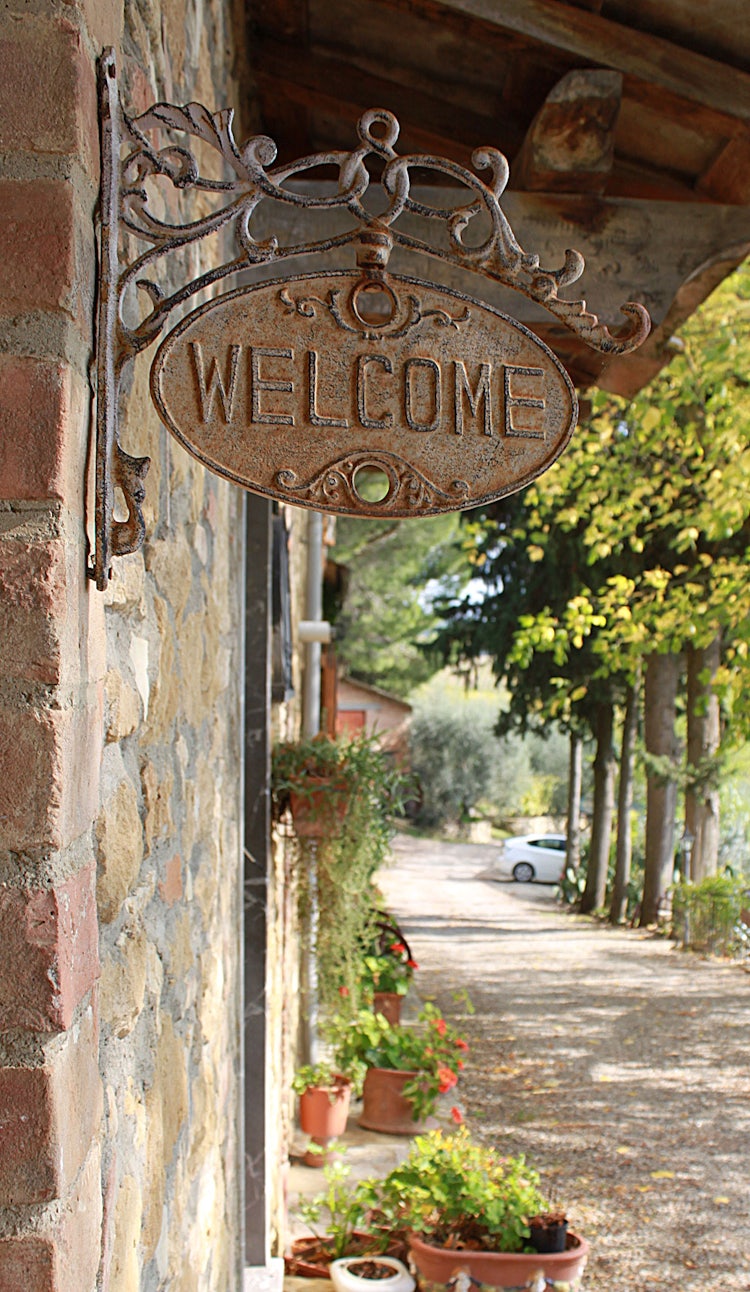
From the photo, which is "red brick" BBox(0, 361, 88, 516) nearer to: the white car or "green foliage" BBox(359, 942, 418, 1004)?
"green foliage" BBox(359, 942, 418, 1004)

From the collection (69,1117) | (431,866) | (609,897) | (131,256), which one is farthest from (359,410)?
(431,866)

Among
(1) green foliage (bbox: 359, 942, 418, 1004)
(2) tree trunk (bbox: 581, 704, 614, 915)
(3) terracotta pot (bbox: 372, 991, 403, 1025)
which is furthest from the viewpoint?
(2) tree trunk (bbox: 581, 704, 614, 915)

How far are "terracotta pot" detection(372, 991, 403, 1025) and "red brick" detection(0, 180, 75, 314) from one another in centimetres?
613

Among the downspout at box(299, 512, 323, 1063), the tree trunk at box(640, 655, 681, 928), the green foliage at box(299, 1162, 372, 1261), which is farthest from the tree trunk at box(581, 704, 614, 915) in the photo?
the green foliage at box(299, 1162, 372, 1261)

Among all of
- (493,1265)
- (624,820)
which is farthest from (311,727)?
(624,820)

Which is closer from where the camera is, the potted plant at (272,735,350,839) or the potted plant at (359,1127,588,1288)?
the potted plant at (359,1127,588,1288)

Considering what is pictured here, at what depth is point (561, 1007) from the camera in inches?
365

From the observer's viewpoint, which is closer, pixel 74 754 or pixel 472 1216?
pixel 74 754

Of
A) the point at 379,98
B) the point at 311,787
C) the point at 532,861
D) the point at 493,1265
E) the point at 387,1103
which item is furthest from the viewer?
the point at 532,861

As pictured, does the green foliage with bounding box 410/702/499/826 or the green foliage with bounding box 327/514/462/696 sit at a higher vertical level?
the green foliage with bounding box 327/514/462/696

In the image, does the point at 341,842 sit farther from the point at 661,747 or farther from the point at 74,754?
the point at 661,747

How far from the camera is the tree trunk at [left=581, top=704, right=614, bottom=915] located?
14461 mm

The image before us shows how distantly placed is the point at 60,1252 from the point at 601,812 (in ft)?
48.4

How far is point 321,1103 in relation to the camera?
5.20 metres
